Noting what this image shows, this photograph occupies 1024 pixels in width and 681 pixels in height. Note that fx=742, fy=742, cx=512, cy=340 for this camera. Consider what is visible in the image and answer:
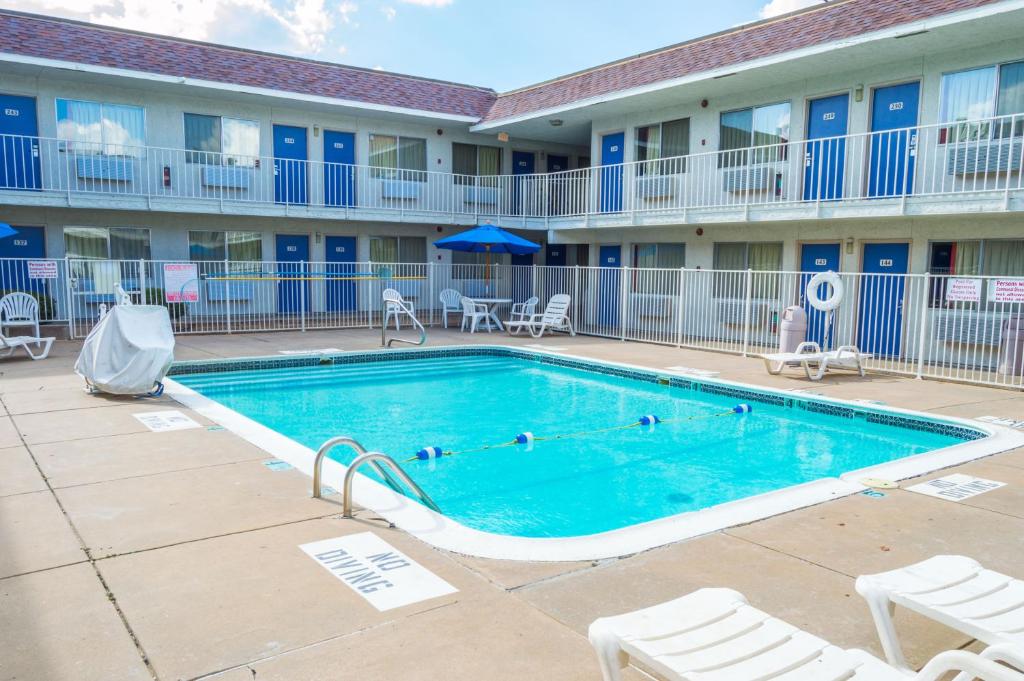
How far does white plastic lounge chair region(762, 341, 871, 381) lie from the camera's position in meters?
11.3

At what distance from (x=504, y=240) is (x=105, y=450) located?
1168cm

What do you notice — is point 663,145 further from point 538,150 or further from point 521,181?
point 538,150

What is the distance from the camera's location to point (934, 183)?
1273cm

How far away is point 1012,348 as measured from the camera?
11.2 metres

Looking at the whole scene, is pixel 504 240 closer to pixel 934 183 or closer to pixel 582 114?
pixel 582 114

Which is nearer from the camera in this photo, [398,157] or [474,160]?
[398,157]

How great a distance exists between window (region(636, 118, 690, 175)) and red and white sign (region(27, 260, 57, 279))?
42.6 ft

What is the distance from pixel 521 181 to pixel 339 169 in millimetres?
5278

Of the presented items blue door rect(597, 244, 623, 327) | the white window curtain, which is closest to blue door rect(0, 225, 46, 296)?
blue door rect(597, 244, 623, 327)

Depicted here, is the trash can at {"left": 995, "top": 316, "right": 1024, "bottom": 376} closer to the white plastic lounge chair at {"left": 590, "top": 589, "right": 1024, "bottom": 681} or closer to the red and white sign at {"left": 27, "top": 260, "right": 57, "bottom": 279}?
the white plastic lounge chair at {"left": 590, "top": 589, "right": 1024, "bottom": 681}

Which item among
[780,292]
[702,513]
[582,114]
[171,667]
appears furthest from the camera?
[582,114]

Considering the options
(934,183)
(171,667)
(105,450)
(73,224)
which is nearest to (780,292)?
(934,183)

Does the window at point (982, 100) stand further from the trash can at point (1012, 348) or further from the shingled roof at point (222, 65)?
the shingled roof at point (222, 65)

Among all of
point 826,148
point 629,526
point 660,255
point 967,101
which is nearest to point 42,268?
point 660,255
